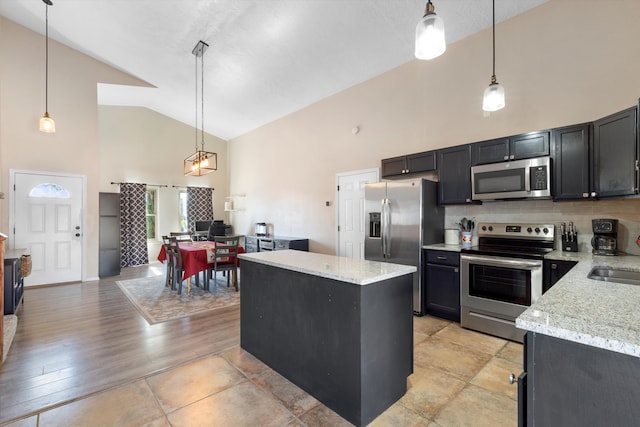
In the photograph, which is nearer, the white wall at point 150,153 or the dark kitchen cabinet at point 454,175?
the dark kitchen cabinet at point 454,175

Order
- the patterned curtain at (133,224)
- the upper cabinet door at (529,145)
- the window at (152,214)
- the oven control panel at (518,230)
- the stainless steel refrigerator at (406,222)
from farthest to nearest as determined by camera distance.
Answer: the window at (152,214) < the patterned curtain at (133,224) < the stainless steel refrigerator at (406,222) < the oven control panel at (518,230) < the upper cabinet door at (529,145)

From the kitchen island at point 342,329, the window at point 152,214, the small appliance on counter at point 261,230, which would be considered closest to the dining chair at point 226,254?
the small appliance on counter at point 261,230

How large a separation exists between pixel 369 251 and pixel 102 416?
10.4 ft

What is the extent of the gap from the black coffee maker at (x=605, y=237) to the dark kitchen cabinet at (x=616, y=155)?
0.31m

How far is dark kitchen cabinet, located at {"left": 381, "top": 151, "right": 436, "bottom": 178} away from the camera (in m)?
3.86

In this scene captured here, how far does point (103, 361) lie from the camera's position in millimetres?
2555

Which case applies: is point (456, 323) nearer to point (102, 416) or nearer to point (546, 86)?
point (546, 86)

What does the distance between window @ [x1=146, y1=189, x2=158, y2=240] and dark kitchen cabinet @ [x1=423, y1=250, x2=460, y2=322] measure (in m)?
7.10

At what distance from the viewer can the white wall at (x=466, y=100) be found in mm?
2811

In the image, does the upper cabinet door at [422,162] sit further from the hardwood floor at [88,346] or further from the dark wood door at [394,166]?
the hardwood floor at [88,346]

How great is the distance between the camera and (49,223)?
17.3ft

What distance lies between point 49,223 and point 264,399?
5.66m

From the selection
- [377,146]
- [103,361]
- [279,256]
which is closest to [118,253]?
[103,361]

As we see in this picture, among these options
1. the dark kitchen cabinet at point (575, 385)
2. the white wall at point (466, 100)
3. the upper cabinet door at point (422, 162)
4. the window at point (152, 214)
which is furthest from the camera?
the window at point (152, 214)
